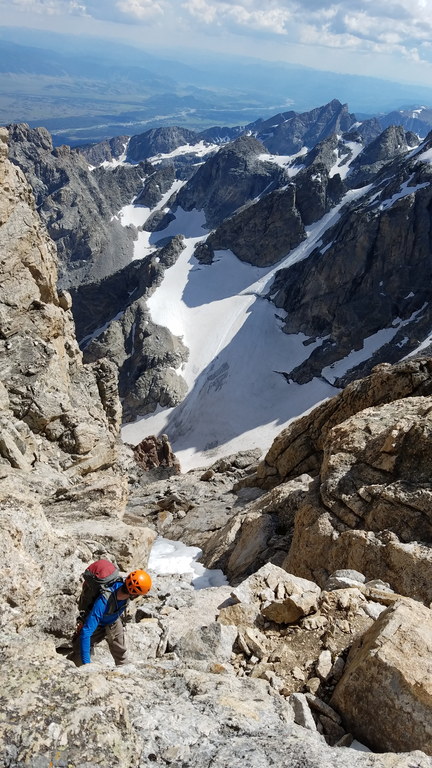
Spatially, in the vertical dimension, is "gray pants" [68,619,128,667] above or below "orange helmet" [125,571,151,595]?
below

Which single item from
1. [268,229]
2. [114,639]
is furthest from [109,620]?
[268,229]

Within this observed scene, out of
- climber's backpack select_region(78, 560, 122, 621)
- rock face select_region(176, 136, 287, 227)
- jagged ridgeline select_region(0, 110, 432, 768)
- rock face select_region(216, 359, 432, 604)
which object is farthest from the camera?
rock face select_region(176, 136, 287, 227)

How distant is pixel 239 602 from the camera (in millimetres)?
10516

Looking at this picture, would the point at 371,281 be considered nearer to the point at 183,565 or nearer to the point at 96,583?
the point at 183,565

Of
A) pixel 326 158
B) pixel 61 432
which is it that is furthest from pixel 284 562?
pixel 326 158

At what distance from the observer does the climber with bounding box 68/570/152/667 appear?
777cm

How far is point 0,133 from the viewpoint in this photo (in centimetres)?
2948

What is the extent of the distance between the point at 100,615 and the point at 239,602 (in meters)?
3.56

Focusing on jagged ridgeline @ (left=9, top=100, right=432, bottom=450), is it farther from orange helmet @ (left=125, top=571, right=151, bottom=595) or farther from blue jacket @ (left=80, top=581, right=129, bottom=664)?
orange helmet @ (left=125, top=571, right=151, bottom=595)

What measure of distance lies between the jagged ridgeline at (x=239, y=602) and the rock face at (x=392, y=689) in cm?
2

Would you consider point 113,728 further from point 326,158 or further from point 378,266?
point 326,158

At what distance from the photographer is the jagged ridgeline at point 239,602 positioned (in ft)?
17.8

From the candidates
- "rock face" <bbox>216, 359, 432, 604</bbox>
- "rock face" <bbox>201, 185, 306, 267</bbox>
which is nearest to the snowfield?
"rock face" <bbox>201, 185, 306, 267</bbox>

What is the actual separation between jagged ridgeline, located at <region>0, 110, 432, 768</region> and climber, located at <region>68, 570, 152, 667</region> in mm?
560
